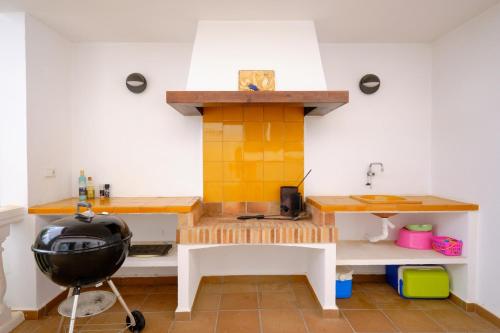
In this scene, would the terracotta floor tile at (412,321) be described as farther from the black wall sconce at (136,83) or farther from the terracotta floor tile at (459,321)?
the black wall sconce at (136,83)

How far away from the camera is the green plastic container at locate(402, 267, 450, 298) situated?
270cm

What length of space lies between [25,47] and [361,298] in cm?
371

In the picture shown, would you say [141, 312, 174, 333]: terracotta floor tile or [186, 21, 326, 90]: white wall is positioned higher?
[186, 21, 326, 90]: white wall

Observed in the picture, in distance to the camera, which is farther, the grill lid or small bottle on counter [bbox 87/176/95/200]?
small bottle on counter [bbox 87/176/95/200]

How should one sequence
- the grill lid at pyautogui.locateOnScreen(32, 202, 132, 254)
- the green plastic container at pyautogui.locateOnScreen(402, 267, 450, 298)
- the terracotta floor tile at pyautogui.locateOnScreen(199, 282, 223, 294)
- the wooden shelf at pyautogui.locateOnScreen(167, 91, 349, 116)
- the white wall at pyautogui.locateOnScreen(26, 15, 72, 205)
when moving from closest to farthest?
the grill lid at pyautogui.locateOnScreen(32, 202, 132, 254)
the wooden shelf at pyautogui.locateOnScreen(167, 91, 349, 116)
the white wall at pyautogui.locateOnScreen(26, 15, 72, 205)
the green plastic container at pyautogui.locateOnScreen(402, 267, 450, 298)
the terracotta floor tile at pyautogui.locateOnScreen(199, 282, 223, 294)

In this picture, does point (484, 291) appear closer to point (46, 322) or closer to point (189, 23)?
point (189, 23)

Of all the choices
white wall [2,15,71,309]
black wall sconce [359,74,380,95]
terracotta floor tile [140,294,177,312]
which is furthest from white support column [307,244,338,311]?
white wall [2,15,71,309]

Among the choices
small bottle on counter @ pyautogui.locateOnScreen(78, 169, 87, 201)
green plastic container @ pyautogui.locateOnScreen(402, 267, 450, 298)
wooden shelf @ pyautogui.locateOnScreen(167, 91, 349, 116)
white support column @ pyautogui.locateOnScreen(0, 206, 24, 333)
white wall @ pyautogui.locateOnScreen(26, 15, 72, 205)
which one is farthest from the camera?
small bottle on counter @ pyautogui.locateOnScreen(78, 169, 87, 201)

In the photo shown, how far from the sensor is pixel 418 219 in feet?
10.2

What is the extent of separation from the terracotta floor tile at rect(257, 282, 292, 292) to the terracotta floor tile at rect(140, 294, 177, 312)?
0.86 meters

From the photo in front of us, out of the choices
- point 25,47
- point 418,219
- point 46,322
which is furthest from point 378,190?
point 25,47

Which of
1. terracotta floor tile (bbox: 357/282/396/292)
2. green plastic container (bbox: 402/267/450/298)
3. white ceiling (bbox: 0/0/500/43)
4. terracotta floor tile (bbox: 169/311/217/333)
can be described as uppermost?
white ceiling (bbox: 0/0/500/43)

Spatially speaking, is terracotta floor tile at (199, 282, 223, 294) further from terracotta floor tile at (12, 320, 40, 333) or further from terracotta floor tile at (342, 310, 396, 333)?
terracotta floor tile at (12, 320, 40, 333)

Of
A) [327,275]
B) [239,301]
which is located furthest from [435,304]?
→ [239,301]
